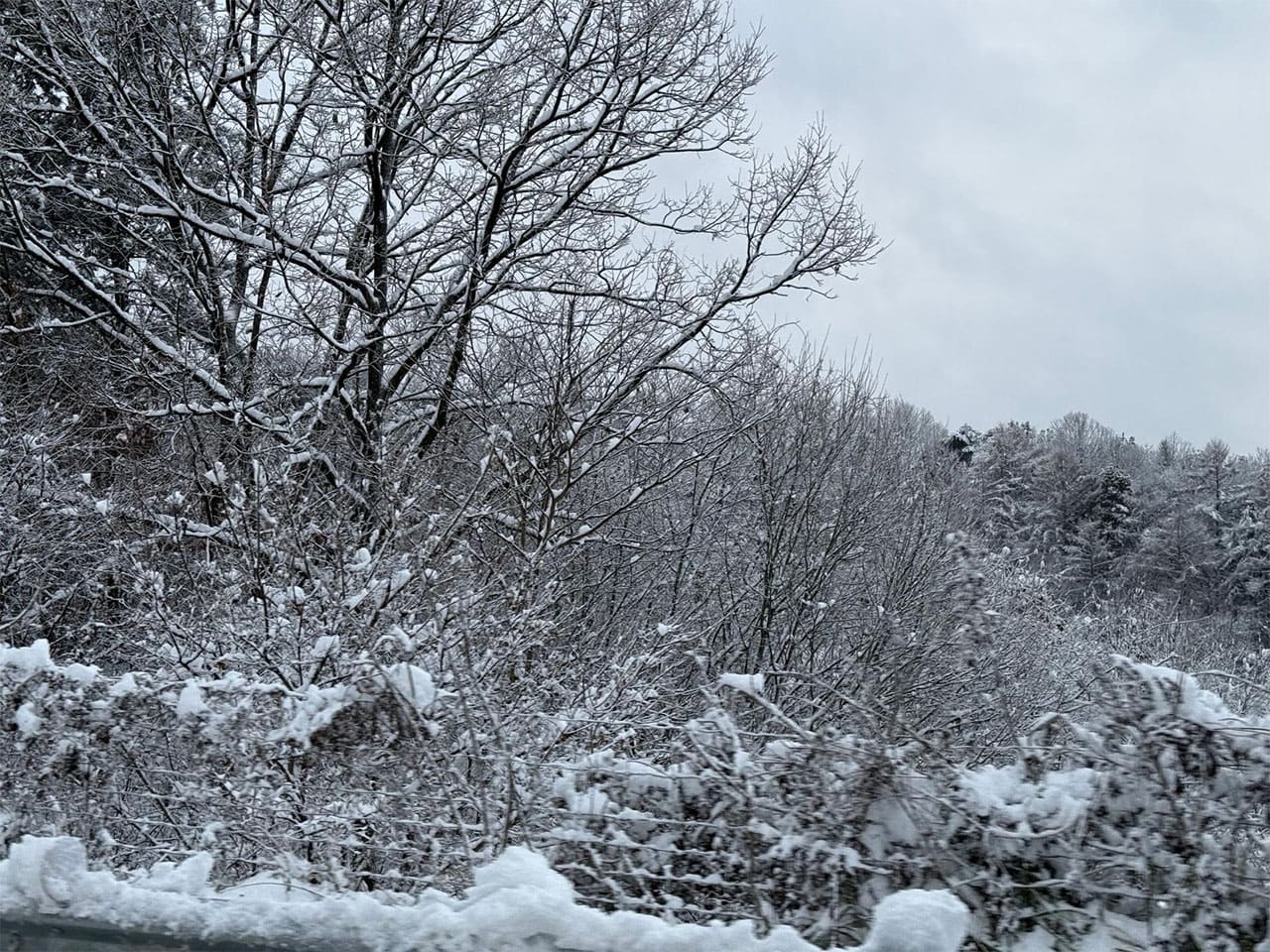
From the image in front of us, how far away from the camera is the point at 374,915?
8.61ft

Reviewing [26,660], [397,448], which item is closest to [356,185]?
[397,448]

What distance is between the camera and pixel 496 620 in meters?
6.85

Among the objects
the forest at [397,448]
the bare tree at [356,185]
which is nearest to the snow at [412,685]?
the forest at [397,448]

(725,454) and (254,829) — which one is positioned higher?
(725,454)

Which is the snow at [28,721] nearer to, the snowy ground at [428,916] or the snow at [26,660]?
the snow at [26,660]

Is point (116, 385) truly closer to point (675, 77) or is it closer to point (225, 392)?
point (225, 392)

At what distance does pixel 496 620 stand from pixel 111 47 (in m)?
10.1

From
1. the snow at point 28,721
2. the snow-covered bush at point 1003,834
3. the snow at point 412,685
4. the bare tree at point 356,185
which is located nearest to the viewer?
the snow-covered bush at point 1003,834

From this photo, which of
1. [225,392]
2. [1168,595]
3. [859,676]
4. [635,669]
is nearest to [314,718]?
[635,669]

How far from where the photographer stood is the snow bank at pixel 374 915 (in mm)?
2494

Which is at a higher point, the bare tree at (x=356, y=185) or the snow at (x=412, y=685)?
the bare tree at (x=356, y=185)

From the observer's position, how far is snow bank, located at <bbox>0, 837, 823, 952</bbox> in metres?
2.49

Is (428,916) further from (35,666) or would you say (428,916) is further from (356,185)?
(356,185)

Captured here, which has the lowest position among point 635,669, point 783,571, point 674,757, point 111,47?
point 674,757
